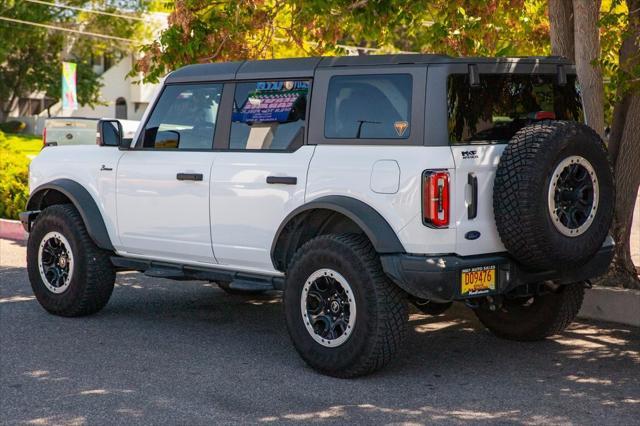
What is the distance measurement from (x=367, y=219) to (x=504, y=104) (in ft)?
3.95

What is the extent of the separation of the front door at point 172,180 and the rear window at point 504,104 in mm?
1982

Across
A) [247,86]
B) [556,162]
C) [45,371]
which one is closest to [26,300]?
[45,371]

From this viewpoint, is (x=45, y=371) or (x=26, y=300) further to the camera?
(x=26, y=300)

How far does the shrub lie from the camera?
62.8m

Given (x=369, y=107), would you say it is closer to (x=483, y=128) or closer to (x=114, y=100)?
(x=483, y=128)

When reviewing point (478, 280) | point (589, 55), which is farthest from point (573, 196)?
point (589, 55)

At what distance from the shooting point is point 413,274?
629 centimetres

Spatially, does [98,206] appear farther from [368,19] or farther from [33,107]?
[33,107]

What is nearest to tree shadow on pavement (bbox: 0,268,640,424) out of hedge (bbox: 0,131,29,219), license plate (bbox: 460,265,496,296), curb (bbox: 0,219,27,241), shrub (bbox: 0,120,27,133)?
license plate (bbox: 460,265,496,296)

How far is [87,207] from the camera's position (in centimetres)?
848

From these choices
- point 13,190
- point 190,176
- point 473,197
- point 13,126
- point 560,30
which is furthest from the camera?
point 13,126

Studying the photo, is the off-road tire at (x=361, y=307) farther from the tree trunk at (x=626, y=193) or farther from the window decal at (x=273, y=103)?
the tree trunk at (x=626, y=193)

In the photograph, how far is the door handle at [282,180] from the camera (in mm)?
6969

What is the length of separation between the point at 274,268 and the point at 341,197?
917 millimetres
